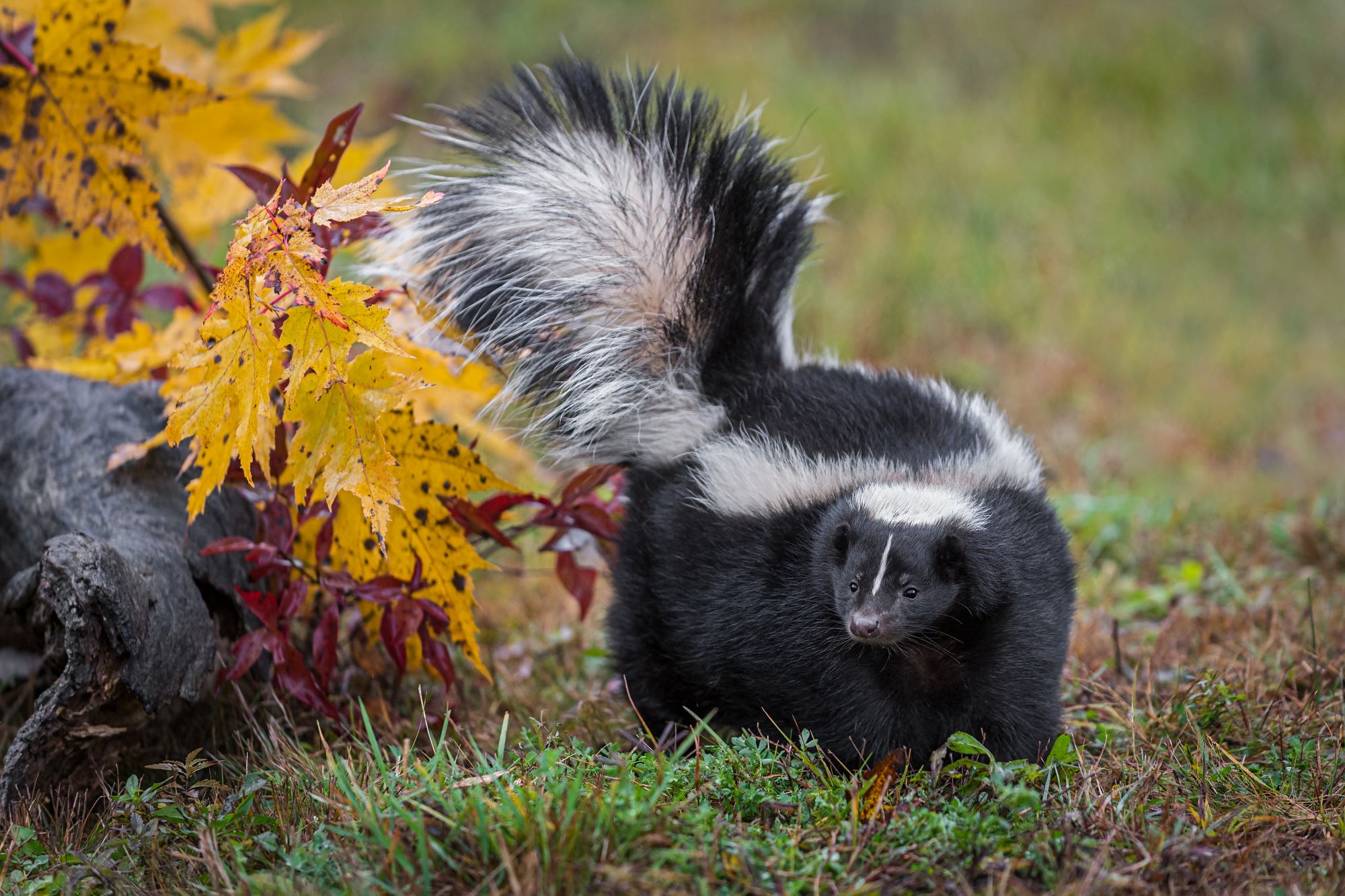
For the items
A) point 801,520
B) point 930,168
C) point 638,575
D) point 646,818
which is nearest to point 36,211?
point 638,575

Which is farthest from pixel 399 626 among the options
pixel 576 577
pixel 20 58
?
pixel 20 58

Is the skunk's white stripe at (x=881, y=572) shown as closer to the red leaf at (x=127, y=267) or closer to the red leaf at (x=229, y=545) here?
the red leaf at (x=229, y=545)

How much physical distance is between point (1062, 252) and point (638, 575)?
21.2 ft

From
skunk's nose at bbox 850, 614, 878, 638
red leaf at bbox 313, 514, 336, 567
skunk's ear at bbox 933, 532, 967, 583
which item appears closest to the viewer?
skunk's nose at bbox 850, 614, 878, 638

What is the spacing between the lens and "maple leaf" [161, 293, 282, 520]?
279cm

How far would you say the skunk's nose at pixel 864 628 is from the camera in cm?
290

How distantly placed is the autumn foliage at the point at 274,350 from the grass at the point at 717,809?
38cm

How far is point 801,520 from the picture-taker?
10.9 feet

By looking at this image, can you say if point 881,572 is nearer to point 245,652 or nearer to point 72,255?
point 245,652

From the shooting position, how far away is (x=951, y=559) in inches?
119

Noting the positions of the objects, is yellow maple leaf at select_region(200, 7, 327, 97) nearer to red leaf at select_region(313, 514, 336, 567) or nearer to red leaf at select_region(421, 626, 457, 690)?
red leaf at select_region(313, 514, 336, 567)

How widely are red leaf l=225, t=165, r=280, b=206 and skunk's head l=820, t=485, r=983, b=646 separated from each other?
5.84 ft

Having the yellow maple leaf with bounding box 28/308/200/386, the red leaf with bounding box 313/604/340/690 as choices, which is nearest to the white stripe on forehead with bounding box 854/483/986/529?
the red leaf with bounding box 313/604/340/690

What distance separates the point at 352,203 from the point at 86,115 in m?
1.39
